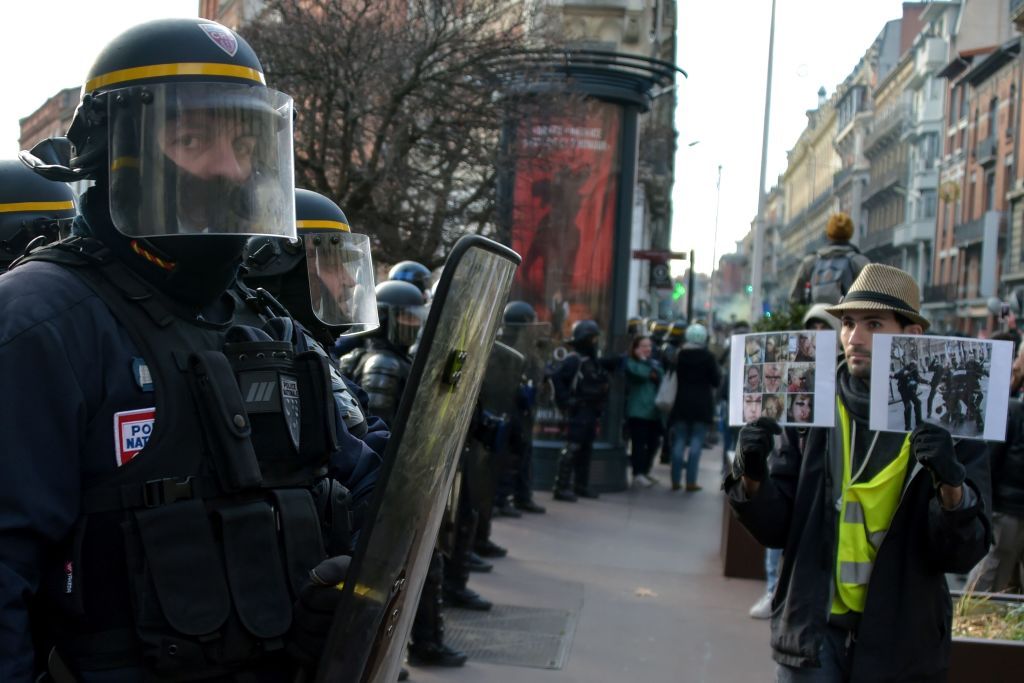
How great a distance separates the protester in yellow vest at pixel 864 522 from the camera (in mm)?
3264

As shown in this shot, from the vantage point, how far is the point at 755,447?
346 cm

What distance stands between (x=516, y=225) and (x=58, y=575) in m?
10.7

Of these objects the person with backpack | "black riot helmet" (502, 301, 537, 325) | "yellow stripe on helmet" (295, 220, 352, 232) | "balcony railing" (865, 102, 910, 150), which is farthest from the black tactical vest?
"balcony railing" (865, 102, 910, 150)

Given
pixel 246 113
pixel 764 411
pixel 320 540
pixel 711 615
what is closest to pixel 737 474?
pixel 764 411

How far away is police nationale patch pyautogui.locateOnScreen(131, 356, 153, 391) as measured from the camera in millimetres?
2102

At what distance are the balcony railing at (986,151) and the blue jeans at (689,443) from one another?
46808 millimetres

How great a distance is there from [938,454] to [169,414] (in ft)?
6.56

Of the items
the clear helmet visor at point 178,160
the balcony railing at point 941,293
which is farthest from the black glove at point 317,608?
the balcony railing at point 941,293

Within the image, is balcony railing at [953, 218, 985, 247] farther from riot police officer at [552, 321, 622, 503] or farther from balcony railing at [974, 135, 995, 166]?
riot police officer at [552, 321, 622, 503]

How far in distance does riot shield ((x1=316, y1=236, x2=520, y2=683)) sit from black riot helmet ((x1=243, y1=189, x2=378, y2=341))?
7.04 ft

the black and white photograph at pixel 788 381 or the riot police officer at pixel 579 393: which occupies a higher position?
the black and white photograph at pixel 788 381

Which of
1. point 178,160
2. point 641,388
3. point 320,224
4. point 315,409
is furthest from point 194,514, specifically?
point 641,388

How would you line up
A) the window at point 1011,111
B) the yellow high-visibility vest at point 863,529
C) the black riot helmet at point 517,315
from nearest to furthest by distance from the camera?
the yellow high-visibility vest at point 863,529 → the black riot helmet at point 517,315 → the window at point 1011,111

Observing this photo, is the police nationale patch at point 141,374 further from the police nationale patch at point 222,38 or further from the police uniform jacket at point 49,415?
the police nationale patch at point 222,38
